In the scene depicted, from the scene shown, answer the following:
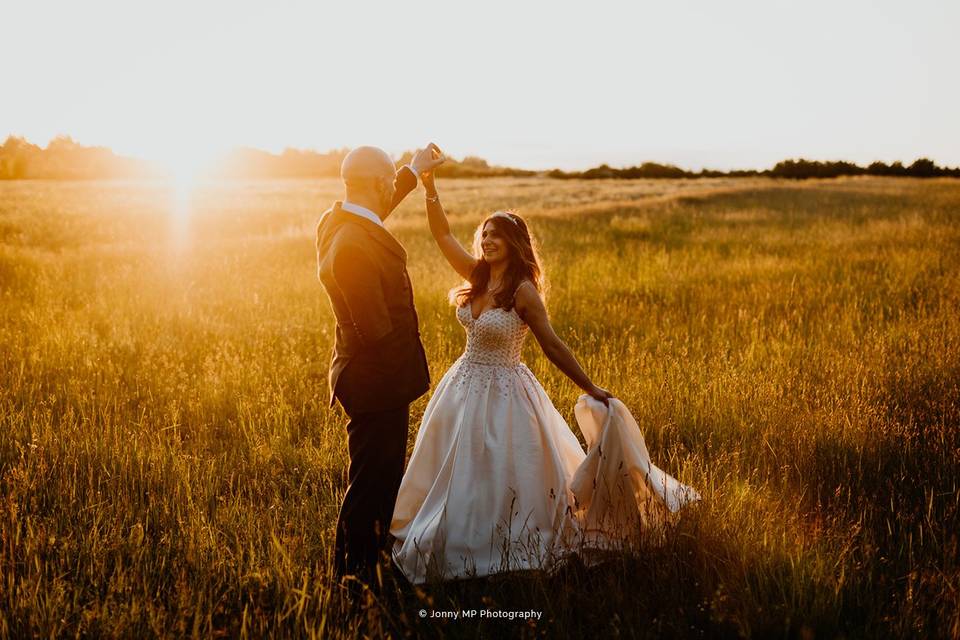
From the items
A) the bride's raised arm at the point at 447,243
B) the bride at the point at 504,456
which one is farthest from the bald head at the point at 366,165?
the bride's raised arm at the point at 447,243

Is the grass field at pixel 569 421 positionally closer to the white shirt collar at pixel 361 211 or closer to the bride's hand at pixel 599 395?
the bride's hand at pixel 599 395

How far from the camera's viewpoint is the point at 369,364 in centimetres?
337

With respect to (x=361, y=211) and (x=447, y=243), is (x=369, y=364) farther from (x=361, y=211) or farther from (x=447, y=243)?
(x=447, y=243)

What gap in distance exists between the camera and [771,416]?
541 centimetres

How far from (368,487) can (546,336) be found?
1.26 m

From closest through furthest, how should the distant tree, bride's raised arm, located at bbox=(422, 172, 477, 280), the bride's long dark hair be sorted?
the bride's long dark hair
bride's raised arm, located at bbox=(422, 172, 477, 280)
the distant tree

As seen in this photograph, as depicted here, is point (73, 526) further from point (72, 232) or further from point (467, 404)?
point (72, 232)

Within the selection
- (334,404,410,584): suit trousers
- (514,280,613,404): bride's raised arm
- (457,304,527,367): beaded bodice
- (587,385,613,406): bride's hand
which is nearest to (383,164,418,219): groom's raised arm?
(457,304,527,367): beaded bodice

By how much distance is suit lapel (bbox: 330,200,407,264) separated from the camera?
322 centimetres

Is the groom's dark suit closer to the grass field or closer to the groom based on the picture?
the groom

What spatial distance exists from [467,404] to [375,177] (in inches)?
54.3

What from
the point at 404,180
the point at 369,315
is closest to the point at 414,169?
the point at 404,180

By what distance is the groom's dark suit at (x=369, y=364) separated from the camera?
10.4 feet

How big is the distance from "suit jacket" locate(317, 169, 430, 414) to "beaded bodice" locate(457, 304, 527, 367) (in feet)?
1.51
